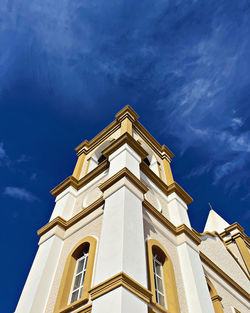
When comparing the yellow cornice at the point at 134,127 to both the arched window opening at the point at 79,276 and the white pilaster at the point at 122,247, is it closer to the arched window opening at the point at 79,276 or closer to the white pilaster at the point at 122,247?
the white pilaster at the point at 122,247

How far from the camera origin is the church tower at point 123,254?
591 centimetres

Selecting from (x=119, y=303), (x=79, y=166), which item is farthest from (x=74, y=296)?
(x=79, y=166)

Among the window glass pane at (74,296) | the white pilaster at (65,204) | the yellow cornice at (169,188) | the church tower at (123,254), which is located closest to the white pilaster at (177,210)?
the church tower at (123,254)

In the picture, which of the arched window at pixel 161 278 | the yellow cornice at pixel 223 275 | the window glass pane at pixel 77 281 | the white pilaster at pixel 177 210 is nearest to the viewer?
the arched window at pixel 161 278

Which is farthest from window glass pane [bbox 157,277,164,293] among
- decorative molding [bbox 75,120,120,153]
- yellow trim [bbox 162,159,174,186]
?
decorative molding [bbox 75,120,120,153]

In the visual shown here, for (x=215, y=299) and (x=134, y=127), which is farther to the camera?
(x=134, y=127)

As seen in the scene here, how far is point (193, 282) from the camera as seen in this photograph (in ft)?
26.0

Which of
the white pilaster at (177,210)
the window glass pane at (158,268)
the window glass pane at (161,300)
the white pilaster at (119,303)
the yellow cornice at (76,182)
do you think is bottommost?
the white pilaster at (119,303)

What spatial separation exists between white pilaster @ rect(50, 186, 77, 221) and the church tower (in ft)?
0.11

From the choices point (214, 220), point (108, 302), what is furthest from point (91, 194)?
point (214, 220)

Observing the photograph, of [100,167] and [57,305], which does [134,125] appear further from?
[57,305]

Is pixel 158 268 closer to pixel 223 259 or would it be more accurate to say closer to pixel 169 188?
pixel 169 188

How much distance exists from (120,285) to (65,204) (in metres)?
5.83

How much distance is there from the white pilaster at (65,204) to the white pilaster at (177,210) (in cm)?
365
